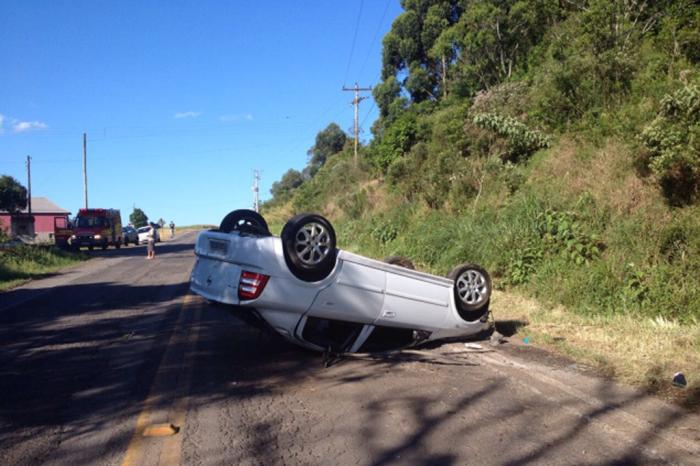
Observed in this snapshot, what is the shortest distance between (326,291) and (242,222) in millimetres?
2486

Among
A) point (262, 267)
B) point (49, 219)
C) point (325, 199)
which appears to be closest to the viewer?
point (262, 267)

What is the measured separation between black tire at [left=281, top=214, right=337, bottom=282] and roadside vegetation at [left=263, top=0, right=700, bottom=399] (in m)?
3.37

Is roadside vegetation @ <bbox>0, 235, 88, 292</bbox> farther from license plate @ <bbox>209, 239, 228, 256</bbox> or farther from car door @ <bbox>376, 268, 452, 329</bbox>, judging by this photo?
car door @ <bbox>376, 268, 452, 329</bbox>

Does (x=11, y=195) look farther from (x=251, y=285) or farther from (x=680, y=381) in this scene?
(x=680, y=381)

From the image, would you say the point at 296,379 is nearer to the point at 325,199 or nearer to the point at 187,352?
the point at 187,352

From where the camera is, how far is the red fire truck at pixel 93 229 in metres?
34.1

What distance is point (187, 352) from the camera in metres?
7.54

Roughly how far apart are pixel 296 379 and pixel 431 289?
1.99 meters

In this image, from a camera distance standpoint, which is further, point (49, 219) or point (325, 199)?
point (49, 219)

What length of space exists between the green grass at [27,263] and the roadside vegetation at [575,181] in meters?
10.8

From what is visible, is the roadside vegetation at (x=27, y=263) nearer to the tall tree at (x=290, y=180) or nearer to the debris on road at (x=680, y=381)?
the debris on road at (x=680, y=381)

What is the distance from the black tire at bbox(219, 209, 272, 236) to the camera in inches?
316

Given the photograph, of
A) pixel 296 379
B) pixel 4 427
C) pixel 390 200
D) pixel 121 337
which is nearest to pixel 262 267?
pixel 296 379

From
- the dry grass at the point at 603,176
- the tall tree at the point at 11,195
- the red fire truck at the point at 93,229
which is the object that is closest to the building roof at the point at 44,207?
the tall tree at the point at 11,195
